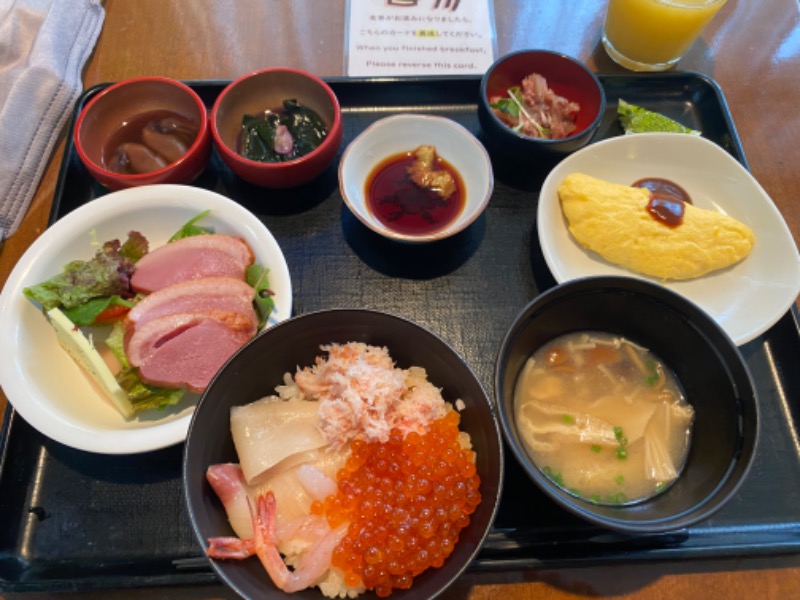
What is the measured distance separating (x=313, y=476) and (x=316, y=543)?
150mm

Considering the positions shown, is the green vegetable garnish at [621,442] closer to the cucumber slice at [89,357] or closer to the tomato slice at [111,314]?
the cucumber slice at [89,357]

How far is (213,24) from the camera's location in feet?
8.30

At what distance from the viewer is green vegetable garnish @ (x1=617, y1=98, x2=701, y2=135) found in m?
2.14

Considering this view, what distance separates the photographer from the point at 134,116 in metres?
2.04

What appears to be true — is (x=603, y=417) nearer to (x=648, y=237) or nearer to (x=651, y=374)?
(x=651, y=374)

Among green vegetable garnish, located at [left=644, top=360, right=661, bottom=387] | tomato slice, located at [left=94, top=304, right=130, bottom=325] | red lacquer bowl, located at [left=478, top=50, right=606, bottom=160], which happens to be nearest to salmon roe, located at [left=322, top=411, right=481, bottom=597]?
green vegetable garnish, located at [left=644, top=360, right=661, bottom=387]

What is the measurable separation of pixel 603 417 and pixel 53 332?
1.66 meters

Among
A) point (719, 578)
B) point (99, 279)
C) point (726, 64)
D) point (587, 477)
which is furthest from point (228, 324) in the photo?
point (726, 64)

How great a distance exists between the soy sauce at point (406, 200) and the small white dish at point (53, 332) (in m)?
0.45

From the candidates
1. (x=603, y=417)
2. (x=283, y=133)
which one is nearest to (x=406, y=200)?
(x=283, y=133)

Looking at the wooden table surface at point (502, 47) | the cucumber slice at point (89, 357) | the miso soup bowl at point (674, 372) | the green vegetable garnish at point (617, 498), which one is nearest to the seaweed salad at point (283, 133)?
the wooden table surface at point (502, 47)

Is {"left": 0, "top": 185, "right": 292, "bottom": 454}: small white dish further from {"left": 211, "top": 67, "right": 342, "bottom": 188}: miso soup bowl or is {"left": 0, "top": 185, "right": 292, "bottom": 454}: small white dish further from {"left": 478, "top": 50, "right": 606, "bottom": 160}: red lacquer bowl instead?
{"left": 478, "top": 50, "right": 606, "bottom": 160}: red lacquer bowl

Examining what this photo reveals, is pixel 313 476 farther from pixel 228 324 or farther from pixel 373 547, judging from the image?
pixel 228 324

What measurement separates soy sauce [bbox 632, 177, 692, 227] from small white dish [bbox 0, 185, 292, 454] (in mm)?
1301
